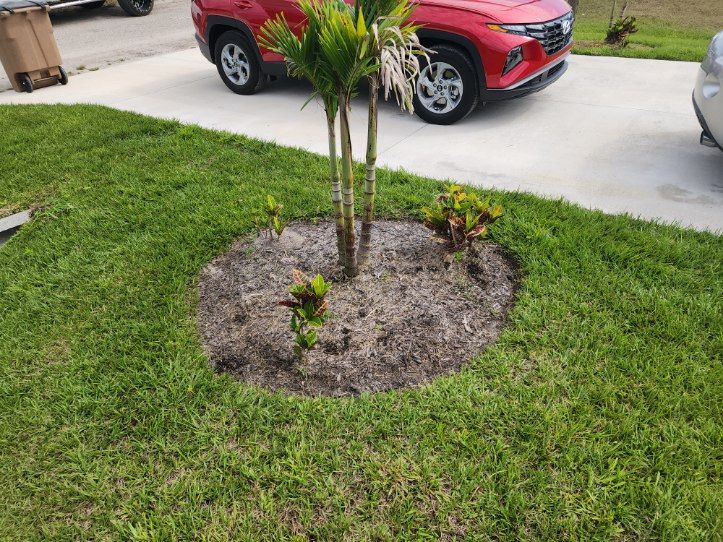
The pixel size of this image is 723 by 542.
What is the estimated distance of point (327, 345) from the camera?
2822 mm

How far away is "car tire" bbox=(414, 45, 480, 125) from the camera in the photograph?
5340 millimetres

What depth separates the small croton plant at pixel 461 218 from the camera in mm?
3184

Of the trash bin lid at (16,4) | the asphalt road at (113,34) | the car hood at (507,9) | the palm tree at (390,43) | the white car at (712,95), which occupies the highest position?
the palm tree at (390,43)

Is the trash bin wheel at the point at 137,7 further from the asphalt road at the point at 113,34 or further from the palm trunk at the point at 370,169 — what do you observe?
the palm trunk at the point at 370,169

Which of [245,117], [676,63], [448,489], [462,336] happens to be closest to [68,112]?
[245,117]

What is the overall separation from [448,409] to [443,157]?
118 inches

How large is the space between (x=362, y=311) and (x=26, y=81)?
699 centimetres

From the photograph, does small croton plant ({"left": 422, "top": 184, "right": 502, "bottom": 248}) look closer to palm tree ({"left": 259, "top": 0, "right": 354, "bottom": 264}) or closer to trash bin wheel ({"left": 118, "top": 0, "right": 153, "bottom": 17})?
palm tree ({"left": 259, "top": 0, "right": 354, "bottom": 264})

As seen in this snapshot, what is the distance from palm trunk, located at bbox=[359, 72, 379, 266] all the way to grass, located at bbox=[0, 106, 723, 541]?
0.94 metres

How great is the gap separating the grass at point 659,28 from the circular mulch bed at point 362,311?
6357 millimetres

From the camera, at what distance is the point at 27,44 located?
288 inches

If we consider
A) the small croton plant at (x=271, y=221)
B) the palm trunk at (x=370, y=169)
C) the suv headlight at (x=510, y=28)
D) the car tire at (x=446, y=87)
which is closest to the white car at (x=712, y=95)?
the suv headlight at (x=510, y=28)

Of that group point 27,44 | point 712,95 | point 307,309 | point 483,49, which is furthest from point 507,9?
point 27,44

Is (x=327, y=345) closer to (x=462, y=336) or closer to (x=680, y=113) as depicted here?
(x=462, y=336)
